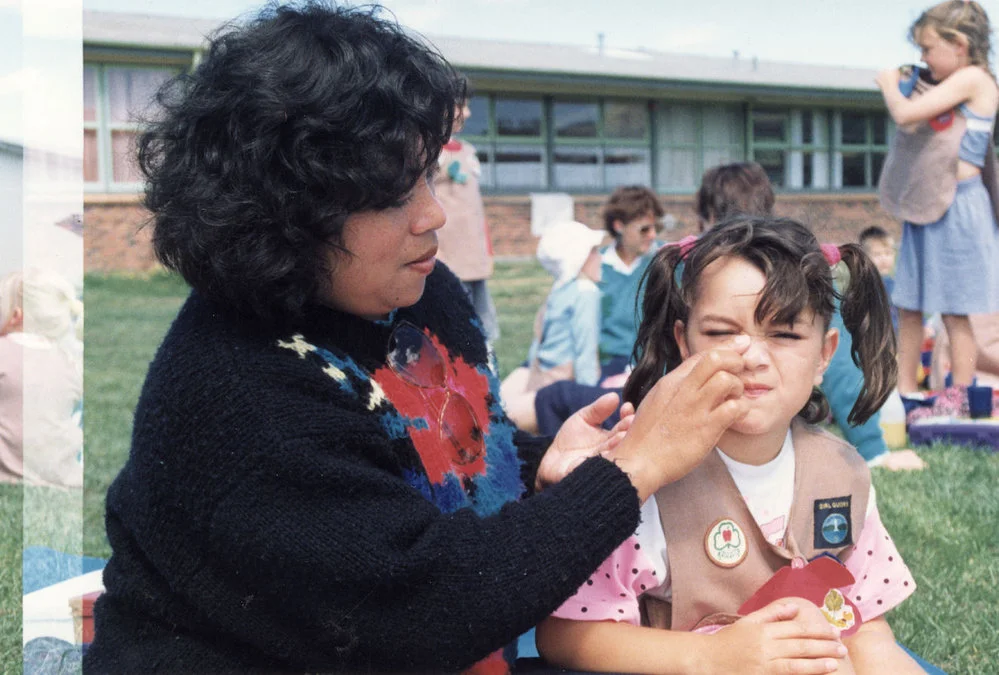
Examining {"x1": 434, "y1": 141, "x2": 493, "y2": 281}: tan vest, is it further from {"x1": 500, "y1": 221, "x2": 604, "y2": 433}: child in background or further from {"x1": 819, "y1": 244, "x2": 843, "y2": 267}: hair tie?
{"x1": 819, "y1": 244, "x2": 843, "y2": 267}: hair tie

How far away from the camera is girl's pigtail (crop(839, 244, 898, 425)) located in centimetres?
195

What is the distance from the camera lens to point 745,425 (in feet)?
5.68

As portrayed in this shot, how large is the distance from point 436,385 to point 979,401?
3802 millimetres

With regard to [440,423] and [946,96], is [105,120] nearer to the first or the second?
[946,96]

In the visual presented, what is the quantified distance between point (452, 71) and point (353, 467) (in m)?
0.68

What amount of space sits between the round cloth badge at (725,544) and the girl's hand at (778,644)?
0.42 ft

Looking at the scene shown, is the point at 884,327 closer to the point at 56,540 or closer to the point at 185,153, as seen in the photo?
the point at 185,153

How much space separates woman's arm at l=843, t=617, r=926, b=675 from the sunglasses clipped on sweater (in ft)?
2.43

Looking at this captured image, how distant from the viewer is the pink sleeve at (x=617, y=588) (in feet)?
5.51

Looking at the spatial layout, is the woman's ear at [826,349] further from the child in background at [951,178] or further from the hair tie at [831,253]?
the child in background at [951,178]

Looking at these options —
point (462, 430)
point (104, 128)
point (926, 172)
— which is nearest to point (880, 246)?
point (926, 172)

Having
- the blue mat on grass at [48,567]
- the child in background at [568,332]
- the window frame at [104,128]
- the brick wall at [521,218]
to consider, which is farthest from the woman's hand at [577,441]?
the brick wall at [521,218]

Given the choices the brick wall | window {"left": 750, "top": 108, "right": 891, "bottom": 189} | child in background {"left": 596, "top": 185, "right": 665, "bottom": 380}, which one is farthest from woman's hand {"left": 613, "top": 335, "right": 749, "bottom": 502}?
window {"left": 750, "top": 108, "right": 891, "bottom": 189}

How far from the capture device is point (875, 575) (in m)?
1.88
